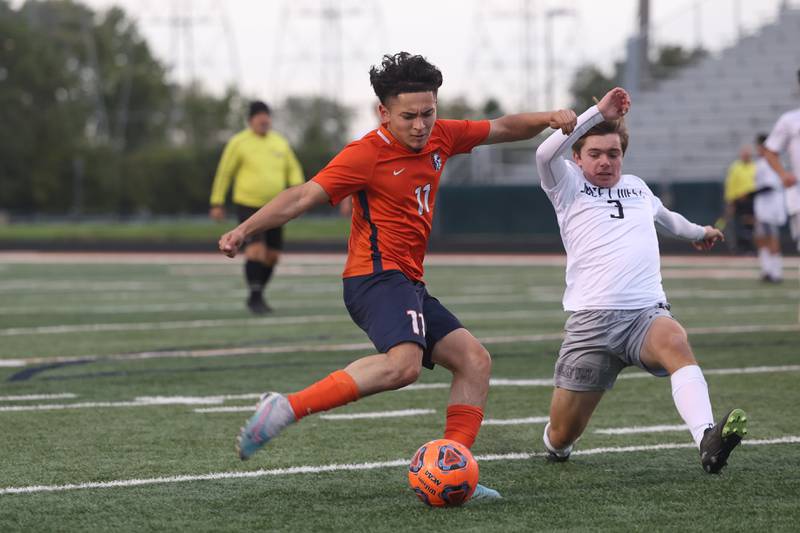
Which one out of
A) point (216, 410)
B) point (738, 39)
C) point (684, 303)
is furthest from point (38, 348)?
point (738, 39)

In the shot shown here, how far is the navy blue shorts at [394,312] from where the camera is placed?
5.53 metres

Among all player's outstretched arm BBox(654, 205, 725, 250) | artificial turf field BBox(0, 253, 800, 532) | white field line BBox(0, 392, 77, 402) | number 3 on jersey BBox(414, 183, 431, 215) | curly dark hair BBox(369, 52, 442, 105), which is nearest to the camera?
artificial turf field BBox(0, 253, 800, 532)

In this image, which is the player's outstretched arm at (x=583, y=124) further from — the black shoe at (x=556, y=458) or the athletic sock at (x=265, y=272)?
the athletic sock at (x=265, y=272)

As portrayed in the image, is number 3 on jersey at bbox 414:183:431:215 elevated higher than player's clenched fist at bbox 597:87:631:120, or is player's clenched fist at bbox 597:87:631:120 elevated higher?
player's clenched fist at bbox 597:87:631:120

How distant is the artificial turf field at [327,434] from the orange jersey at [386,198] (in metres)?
0.94

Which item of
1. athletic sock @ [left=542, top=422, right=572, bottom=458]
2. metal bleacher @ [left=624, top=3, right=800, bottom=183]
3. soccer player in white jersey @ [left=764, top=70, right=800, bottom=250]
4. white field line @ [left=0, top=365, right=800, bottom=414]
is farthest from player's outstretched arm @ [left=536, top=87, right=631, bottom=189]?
metal bleacher @ [left=624, top=3, right=800, bottom=183]

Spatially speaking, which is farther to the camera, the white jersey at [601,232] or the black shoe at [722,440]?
the white jersey at [601,232]

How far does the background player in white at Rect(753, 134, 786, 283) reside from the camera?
1941 centimetres

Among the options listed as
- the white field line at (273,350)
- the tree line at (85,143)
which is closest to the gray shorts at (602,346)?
the white field line at (273,350)

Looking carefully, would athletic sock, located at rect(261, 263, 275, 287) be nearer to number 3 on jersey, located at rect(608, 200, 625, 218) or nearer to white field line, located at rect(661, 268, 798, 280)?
white field line, located at rect(661, 268, 798, 280)

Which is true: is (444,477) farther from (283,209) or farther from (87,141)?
(87,141)

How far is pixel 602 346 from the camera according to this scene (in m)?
5.98

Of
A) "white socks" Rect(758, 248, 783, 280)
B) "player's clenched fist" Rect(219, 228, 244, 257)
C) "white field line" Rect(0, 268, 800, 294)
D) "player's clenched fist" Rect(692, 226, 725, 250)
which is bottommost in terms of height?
"white field line" Rect(0, 268, 800, 294)

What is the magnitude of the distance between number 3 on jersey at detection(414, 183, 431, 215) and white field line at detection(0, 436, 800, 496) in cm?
117
